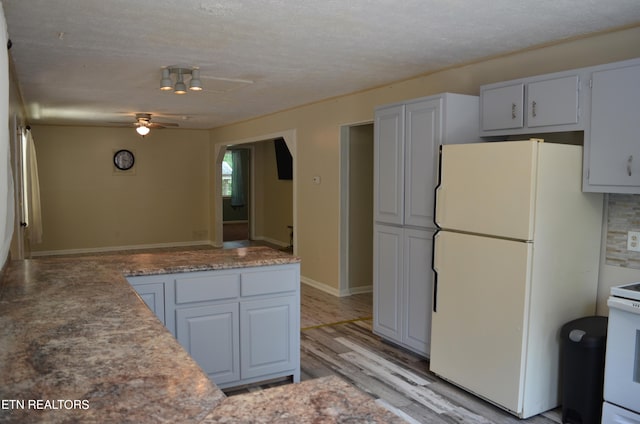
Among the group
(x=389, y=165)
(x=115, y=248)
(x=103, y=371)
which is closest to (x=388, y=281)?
(x=389, y=165)

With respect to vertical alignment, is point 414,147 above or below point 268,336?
above

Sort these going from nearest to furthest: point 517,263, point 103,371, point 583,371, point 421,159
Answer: point 103,371 < point 583,371 < point 517,263 < point 421,159

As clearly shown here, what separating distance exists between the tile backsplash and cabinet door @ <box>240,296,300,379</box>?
204 cm

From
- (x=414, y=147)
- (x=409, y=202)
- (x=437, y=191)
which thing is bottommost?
(x=409, y=202)

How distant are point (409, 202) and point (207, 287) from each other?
1.68m

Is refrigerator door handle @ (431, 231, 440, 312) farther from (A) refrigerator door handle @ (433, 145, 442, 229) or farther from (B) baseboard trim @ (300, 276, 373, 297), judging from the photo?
(B) baseboard trim @ (300, 276, 373, 297)

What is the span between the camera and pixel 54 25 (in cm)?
292

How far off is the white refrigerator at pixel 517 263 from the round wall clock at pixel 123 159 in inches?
296

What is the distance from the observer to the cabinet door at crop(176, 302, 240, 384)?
9.60ft

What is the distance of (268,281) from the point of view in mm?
3139

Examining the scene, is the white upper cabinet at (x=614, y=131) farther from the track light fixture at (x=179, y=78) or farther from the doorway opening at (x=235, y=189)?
the doorway opening at (x=235, y=189)

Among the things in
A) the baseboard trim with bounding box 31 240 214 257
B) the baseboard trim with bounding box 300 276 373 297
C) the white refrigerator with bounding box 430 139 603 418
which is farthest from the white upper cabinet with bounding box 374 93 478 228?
the baseboard trim with bounding box 31 240 214 257

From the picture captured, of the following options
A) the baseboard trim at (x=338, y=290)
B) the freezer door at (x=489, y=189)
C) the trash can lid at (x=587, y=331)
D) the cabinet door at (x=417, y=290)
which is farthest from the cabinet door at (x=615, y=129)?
the baseboard trim at (x=338, y=290)

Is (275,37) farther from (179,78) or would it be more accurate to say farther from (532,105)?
(532,105)
